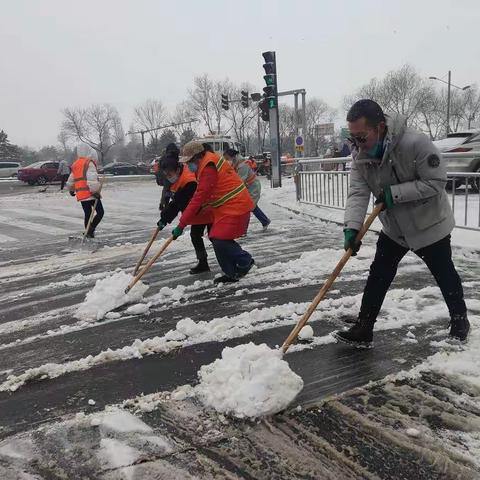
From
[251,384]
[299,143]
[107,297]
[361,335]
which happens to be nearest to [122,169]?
[299,143]

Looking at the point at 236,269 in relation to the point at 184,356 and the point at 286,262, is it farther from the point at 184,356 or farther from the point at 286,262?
the point at 184,356

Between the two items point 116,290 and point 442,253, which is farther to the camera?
point 116,290

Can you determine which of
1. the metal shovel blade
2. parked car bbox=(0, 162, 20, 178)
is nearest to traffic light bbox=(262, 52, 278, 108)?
the metal shovel blade

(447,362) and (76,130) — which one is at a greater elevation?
(76,130)

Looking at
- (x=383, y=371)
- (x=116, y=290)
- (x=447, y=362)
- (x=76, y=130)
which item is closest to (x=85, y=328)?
(x=116, y=290)

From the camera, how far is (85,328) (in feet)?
14.4

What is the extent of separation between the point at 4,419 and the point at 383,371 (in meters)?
2.35

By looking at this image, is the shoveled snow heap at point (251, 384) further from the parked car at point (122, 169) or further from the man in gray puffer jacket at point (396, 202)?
the parked car at point (122, 169)

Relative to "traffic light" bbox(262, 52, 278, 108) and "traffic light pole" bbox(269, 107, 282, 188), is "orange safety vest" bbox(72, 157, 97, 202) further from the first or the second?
"traffic light pole" bbox(269, 107, 282, 188)

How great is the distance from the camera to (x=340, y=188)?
10430 millimetres

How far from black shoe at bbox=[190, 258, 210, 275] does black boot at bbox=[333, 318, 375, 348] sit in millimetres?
2899

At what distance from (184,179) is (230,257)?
1.15 m

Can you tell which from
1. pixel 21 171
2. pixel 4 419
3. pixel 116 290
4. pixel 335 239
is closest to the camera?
pixel 4 419

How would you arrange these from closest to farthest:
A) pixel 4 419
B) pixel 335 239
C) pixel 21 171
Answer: pixel 4 419 < pixel 335 239 < pixel 21 171
